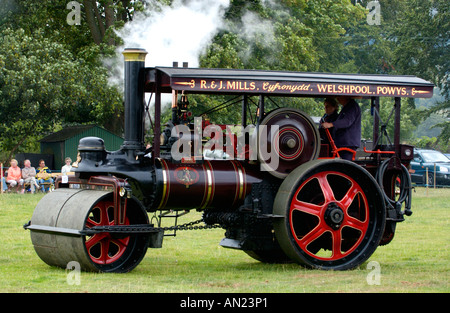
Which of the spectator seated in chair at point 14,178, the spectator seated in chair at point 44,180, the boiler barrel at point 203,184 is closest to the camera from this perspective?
the boiler barrel at point 203,184

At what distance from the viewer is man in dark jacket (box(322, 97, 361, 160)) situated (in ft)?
31.8

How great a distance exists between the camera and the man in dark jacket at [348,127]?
9.70 meters

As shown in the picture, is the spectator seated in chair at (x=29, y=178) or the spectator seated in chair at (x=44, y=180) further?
the spectator seated in chair at (x=44, y=180)

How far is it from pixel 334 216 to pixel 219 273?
1.46 m

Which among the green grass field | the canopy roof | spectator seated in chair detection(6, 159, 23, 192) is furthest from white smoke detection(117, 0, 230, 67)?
the canopy roof

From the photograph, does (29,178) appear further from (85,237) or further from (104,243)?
(85,237)

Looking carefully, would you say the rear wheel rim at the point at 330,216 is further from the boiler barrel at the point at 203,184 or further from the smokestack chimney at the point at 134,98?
the smokestack chimney at the point at 134,98

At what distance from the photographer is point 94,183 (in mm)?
8789

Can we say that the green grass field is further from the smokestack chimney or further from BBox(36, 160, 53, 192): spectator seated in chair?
BBox(36, 160, 53, 192): spectator seated in chair

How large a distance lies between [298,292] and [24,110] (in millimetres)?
17764

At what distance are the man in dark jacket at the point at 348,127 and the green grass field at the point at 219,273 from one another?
1432 millimetres

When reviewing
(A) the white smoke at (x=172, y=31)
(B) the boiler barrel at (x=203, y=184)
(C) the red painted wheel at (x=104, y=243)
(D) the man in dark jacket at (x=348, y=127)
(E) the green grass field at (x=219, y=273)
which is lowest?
(E) the green grass field at (x=219, y=273)

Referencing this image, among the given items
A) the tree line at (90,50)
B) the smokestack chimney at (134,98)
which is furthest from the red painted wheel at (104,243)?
the tree line at (90,50)

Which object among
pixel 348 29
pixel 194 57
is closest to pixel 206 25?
pixel 194 57
